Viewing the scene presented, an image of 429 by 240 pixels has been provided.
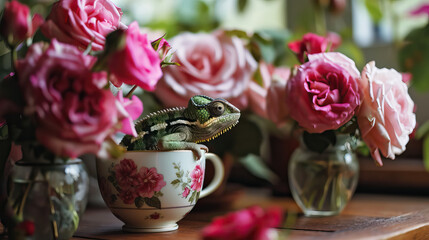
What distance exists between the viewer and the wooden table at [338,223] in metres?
0.55

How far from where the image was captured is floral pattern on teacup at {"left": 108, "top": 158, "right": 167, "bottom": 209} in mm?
538

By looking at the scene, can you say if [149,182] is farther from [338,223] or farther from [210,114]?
[338,223]

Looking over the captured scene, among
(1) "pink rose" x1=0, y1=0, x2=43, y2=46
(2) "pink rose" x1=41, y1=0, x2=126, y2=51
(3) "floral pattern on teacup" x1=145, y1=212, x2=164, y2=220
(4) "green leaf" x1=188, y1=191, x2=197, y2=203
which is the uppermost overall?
(1) "pink rose" x1=0, y1=0, x2=43, y2=46

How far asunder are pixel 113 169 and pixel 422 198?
64 cm

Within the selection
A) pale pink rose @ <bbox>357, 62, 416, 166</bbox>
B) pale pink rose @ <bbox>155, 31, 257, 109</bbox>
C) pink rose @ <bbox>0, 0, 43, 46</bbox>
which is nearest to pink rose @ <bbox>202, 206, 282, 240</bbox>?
pink rose @ <bbox>0, 0, 43, 46</bbox>

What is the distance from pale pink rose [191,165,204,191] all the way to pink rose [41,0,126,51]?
158 mm

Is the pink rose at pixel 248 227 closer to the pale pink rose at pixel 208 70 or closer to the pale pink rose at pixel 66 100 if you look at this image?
the pale pink rose at pixel 66 100

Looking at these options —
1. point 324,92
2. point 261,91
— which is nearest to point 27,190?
A: point 324,92

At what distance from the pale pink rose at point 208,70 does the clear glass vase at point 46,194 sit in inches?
13.6

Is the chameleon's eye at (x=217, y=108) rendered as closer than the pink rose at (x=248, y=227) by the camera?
No

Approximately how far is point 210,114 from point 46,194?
0.19m

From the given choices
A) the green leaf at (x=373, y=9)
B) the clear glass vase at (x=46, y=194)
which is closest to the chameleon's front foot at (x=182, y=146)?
the clear glass vase at (x=46, y=194)

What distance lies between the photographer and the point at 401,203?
881mm

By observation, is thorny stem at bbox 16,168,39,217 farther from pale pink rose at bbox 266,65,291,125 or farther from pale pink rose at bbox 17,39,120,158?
pale pink rose at bbox 266,65,291,125
